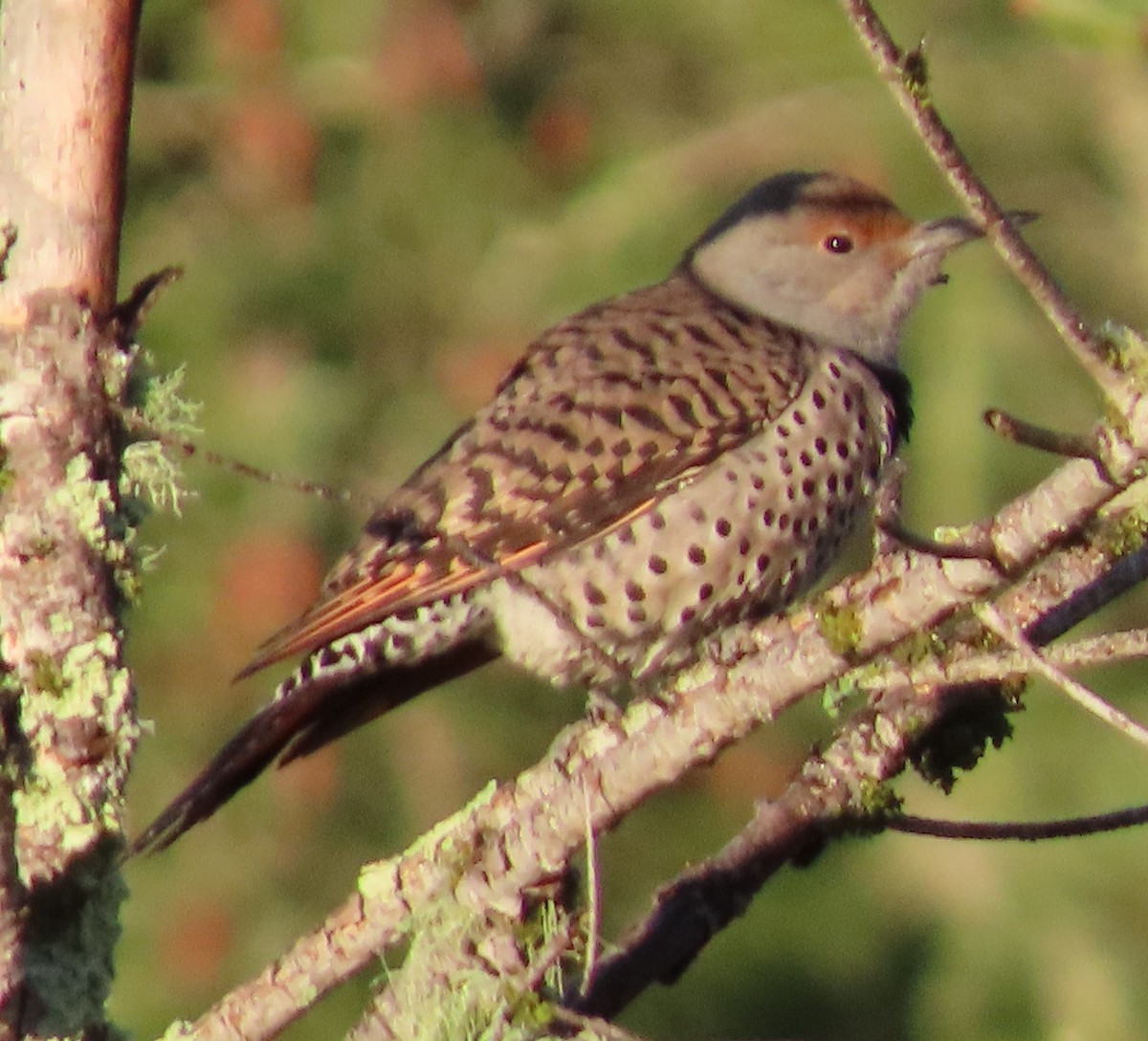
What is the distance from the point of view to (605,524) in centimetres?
402

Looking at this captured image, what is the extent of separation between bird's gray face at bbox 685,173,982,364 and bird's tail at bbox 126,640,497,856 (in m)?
1.03

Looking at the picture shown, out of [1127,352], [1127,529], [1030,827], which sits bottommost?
[1030,827]

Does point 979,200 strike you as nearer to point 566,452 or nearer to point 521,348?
point 566,452

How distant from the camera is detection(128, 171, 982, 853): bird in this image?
12.6ft

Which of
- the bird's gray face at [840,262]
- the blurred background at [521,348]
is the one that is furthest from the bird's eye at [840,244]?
the blurred background at [521,348]

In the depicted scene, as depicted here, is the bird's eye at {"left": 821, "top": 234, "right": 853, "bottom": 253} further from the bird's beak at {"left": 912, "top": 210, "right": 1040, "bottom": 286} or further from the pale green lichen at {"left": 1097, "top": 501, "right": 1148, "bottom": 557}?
the pale green lichen at {"left": 1097, "top": 501, "right": 1148, "bottom": 557}

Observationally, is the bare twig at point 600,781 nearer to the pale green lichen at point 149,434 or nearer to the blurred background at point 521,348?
the pale green lichen at point 149,434

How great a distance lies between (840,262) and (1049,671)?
2.44 m

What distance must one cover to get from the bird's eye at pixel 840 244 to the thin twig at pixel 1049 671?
2392mm

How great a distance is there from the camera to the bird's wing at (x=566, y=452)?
151 inches

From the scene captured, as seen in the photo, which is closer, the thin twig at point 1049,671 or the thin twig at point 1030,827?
the thin twig at point 1049,671

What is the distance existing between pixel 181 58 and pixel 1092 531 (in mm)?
5056

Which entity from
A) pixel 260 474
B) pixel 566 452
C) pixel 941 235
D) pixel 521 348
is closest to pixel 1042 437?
pixel 260 474

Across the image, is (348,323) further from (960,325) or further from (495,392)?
(495,392)
